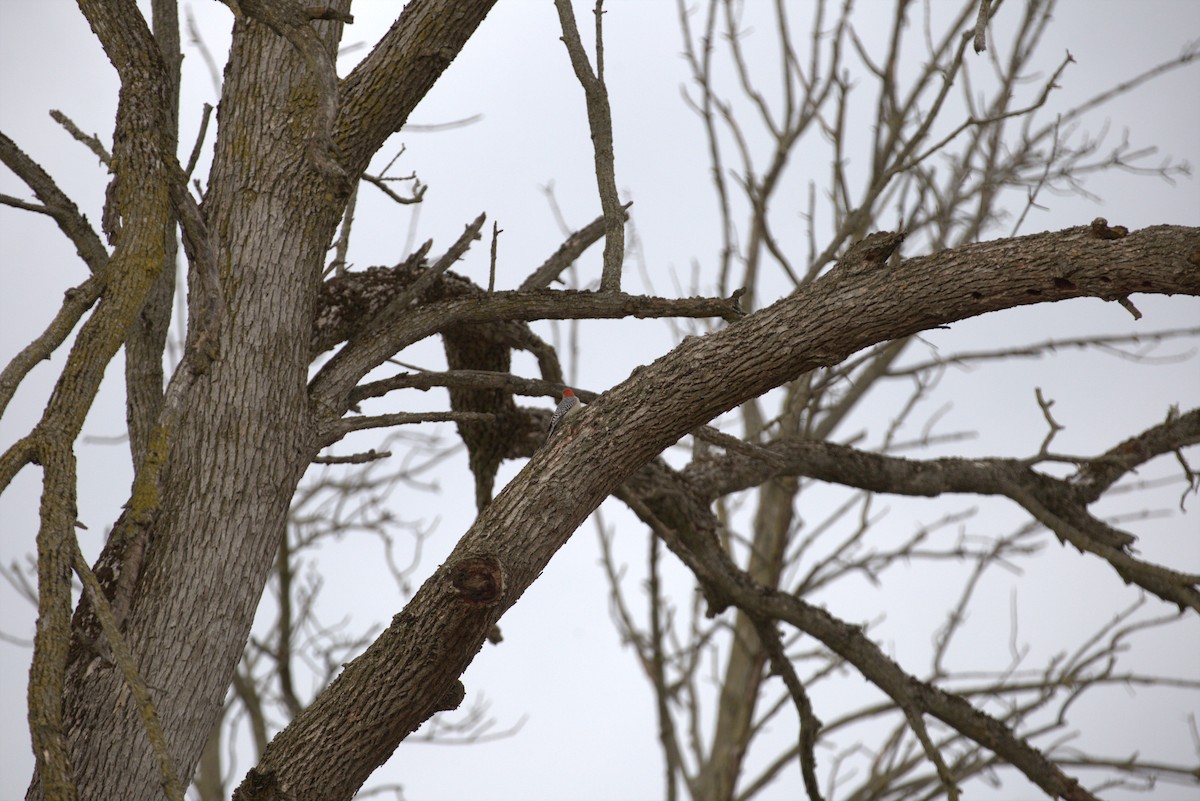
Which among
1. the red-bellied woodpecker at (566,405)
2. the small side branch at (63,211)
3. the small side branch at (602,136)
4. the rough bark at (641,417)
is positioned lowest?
the rough bark at (641,417)

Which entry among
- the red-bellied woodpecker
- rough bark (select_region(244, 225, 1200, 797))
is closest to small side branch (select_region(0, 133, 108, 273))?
the red-bellied woodpecker

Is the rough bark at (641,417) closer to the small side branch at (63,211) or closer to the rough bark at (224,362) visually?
the rough bark at (224,362)

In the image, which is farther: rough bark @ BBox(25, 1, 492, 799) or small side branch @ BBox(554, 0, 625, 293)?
small side branch @ BBox(554, 0, 625, 293)

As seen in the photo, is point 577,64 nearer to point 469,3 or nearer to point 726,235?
point 469,3

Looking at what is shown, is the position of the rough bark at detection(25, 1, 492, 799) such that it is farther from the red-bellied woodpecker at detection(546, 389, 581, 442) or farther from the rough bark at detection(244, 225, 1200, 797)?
the red-bellied woodpecker at detection(546, 389, 581, 442)

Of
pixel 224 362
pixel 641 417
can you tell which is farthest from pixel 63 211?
pixel 641 417

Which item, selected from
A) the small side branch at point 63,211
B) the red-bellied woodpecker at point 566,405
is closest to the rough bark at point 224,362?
the small side branch at point 63,211

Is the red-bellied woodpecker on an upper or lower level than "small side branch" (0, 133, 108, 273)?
lower

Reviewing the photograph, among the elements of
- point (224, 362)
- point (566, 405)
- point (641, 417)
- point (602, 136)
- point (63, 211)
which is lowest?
point (641, 417)

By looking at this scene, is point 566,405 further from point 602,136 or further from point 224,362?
point 224,362

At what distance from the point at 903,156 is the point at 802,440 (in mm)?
1566

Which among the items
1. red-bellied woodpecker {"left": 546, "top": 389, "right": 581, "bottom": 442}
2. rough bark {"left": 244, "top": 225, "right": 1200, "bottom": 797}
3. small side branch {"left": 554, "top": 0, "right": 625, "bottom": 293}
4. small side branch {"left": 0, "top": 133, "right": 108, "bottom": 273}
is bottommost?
rough bark {"left": 244, "top": 225, "right": 1200, "bottom": 797}

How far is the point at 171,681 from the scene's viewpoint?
262 cm

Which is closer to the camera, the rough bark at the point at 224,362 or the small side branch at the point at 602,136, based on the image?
the rough bark at the point at 224,362
